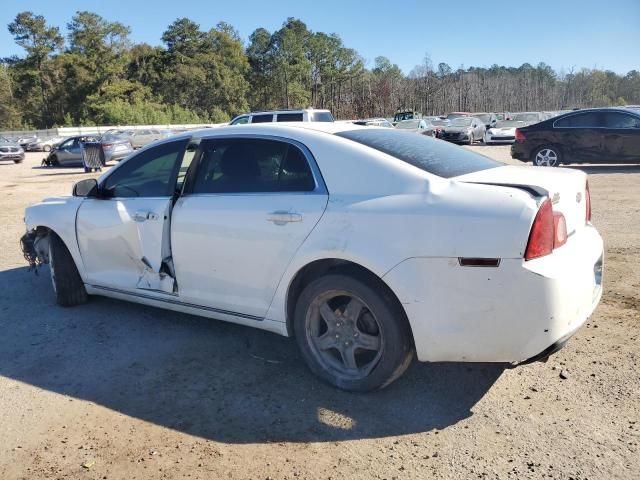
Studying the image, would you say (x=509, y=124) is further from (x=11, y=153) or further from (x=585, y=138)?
(x=11, y=153)

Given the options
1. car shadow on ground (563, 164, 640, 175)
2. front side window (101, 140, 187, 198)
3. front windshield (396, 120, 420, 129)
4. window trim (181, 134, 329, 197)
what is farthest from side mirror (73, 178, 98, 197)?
front windshield (396, 120, 420, 129)

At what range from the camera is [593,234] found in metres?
3.53

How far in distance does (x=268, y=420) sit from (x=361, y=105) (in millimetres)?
82651

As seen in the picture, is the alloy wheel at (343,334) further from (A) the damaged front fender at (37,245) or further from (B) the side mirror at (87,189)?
(A) the damaged front fender at (37,245)

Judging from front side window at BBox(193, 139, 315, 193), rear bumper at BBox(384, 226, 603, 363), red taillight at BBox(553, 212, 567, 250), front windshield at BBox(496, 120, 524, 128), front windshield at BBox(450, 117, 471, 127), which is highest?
front windshield at BBox(450, 117, 471, 127)

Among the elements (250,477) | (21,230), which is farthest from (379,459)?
(21,230)

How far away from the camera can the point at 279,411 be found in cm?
324

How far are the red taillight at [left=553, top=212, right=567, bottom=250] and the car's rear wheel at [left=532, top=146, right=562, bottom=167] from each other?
39.6 ft

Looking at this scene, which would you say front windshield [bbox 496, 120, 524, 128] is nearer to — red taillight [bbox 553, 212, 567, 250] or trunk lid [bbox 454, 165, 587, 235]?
trunk lid [bbox 454, 165, 587, 235]

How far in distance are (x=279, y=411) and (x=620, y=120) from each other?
13581 millimetres

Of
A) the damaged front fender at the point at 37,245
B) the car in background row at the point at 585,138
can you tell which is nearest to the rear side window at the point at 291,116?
the car in background row at the point at 585,138

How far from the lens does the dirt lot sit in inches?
108

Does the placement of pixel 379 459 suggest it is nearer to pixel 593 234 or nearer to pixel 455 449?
pixel 455 449

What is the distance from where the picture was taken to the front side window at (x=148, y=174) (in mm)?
4246
